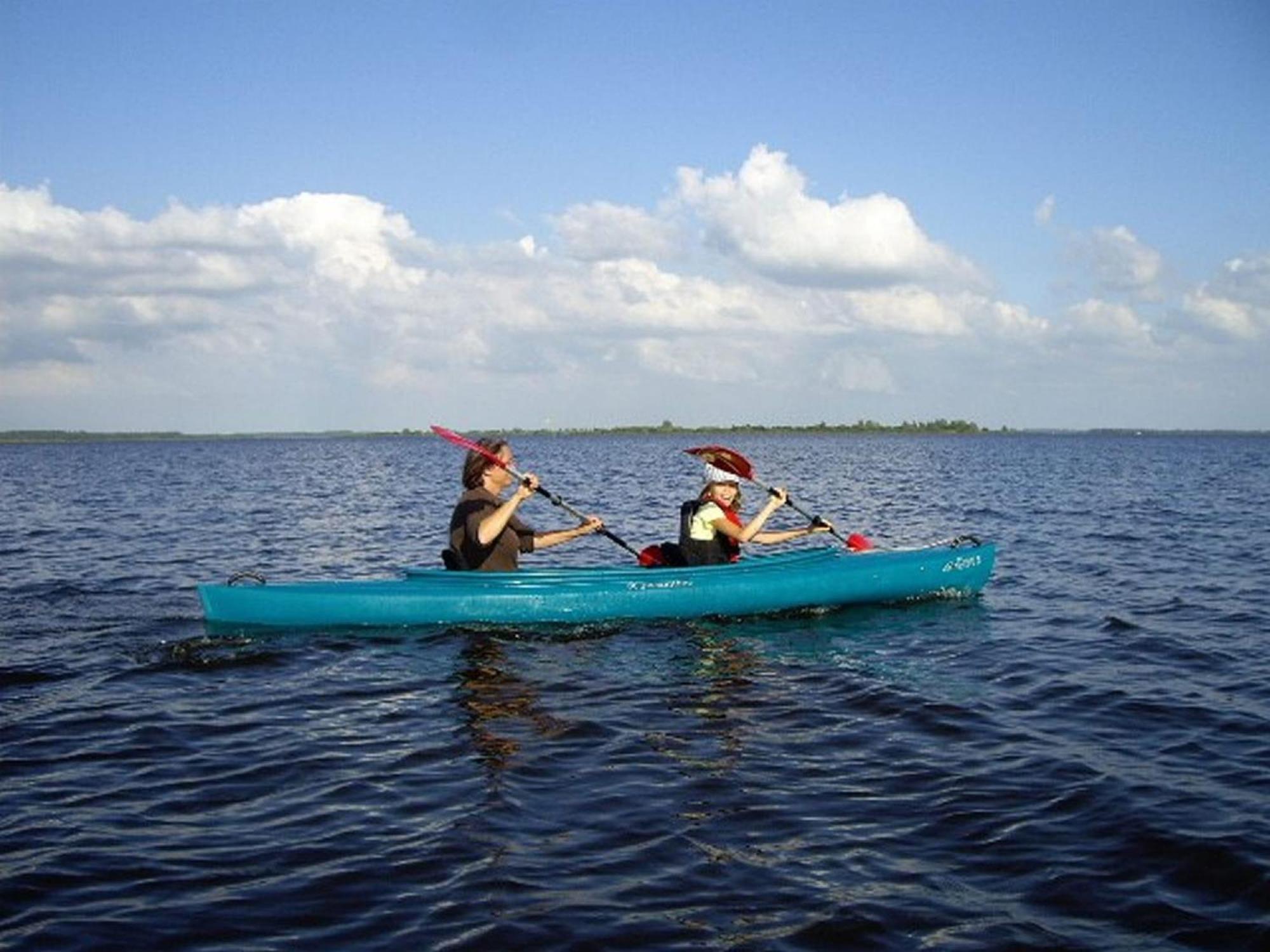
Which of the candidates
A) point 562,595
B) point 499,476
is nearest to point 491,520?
point 499,476

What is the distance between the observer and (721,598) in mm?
12031

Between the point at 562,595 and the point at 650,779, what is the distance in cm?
490

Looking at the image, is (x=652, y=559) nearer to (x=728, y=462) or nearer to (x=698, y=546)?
(x=698, y=546)

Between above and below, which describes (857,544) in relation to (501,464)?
below

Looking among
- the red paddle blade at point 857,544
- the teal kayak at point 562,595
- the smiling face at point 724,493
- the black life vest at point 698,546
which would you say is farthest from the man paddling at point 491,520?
the red paddle blade at point 857,544

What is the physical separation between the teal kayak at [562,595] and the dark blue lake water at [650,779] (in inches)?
10.4

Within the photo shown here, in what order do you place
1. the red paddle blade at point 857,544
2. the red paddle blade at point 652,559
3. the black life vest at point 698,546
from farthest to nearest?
1. the red paddle blade at point 857,544
2. the red paddle blade at point 652,559
3. the black life vest at point 698,546

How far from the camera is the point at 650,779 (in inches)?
263

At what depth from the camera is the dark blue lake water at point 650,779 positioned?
191 inches

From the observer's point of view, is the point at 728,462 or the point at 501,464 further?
the point at 728,462

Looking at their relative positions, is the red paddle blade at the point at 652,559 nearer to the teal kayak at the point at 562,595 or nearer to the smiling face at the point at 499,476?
the teal kayak at the point at 562,595

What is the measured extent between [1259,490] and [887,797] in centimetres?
3922

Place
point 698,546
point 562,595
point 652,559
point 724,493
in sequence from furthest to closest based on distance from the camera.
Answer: point 652,559
point 698,546
point 724,493
point 562,595

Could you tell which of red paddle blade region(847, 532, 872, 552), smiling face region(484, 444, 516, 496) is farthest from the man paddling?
red paddle blade region(847, 532, 872, 552)
